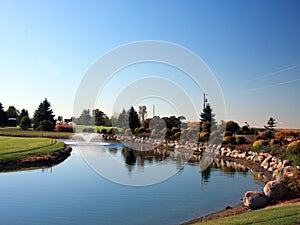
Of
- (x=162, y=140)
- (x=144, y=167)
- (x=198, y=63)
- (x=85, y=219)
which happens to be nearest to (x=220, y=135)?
(x=162, y=140)

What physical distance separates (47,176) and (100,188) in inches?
153

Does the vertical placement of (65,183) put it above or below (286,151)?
below

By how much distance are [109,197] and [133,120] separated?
35448mm

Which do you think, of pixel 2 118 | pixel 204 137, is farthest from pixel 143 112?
pixel 2 118

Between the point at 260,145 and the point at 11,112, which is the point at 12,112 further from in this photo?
the point at 260,145

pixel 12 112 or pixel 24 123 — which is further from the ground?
pixel 12 112

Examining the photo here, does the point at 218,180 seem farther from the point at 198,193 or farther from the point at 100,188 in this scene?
the point at 100,188

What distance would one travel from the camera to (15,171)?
56.7 feet

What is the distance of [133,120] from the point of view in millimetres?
47344

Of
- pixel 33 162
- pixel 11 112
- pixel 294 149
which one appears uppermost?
pixel 11 112

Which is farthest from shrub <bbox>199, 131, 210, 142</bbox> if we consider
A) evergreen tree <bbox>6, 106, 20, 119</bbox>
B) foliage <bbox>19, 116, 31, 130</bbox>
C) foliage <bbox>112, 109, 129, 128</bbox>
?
evergreen tree <bbox>6, 106, 20, 119</bbox>

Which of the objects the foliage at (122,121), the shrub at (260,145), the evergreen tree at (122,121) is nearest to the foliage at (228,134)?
the shrub at (260,145)

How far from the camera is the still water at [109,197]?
968 cm

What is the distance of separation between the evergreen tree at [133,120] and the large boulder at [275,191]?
117 ft
